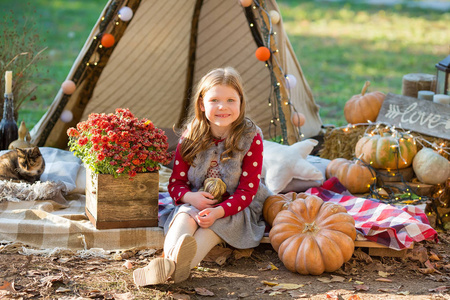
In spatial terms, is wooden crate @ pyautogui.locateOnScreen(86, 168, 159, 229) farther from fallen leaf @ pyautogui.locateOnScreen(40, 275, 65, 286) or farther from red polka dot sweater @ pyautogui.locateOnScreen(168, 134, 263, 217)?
fallen leaf @ pyautogui.locateOnScreen(40, 275, 65, 286)

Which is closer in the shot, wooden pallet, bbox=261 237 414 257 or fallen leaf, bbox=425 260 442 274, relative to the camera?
fallen leaf, bbox=425 260 442 274

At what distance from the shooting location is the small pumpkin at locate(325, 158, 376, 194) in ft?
Result: 15.2

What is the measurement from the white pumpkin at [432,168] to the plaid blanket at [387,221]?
0.48 meters

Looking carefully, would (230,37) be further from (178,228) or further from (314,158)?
(178,228)

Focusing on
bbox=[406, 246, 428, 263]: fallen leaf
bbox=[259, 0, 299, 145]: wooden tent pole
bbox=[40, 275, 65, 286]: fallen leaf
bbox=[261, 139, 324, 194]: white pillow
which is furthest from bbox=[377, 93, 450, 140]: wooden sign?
bbox=[40, 275, 65, 286]: fallen leaf

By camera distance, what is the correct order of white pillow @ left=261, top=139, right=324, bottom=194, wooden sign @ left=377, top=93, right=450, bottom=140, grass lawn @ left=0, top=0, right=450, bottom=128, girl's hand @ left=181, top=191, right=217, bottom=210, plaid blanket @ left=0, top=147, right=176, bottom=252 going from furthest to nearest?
grass lawn @ left=0, top=0, right=450, bottom=128 < wooden sign @ left=377, top=93, right=450, bottom=140 < white pillow @ left=261, top=139, right=324, bottom=194 < plaid blanket @ left=0, top=147, right=176, bottom=252 < girl's hand @ left=181, top=191, right=217, bottom=210

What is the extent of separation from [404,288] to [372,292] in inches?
8.4

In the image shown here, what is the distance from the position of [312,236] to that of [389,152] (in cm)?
146

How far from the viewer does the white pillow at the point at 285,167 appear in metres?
4.52

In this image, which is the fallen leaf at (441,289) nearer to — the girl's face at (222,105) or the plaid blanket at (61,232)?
the girl's face at (222,105)

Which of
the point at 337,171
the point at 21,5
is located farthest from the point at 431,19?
the point at 337,171

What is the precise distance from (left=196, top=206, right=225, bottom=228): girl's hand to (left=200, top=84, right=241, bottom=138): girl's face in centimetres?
53

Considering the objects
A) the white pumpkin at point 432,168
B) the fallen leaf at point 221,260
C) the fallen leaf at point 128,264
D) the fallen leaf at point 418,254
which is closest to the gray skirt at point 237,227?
the fallen leaf at point 221,260

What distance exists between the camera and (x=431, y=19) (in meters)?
13.1
